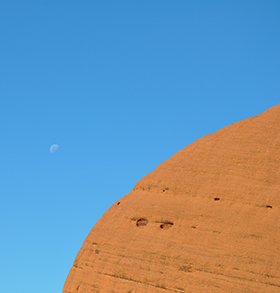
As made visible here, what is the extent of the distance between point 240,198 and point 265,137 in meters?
2.48

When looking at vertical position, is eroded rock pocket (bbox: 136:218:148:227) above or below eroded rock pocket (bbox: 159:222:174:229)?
above

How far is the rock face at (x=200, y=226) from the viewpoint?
12055 millimetres

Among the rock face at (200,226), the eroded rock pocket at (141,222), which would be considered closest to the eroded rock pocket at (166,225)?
the rock face at (200,226)

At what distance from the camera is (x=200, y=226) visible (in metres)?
13.2

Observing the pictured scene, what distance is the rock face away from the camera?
1205 centimetres

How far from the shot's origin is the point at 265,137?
1453 centimetres

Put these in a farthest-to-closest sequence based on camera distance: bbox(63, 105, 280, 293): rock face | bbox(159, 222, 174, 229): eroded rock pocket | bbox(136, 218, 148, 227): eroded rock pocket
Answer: bbox(136, 218, 148, 227): eroded rock pocket → bbox(159, 222, 174, 229): eroded rock pocket → bbox(63, 105, 280, 293): rock face

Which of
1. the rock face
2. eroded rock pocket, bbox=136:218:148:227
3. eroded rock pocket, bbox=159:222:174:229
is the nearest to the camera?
the rock face

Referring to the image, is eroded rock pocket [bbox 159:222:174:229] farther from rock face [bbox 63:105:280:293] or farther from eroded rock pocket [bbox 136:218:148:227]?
Answer: eroded rock pocket [bbox 136:218:148:227]

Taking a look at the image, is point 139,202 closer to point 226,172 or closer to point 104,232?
point 104,232

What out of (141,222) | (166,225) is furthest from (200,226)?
(141,222)

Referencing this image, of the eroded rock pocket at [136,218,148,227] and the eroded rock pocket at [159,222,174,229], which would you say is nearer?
the eroded rock pocket at [159,222,174,229]

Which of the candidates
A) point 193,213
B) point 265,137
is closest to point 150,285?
point 193,213

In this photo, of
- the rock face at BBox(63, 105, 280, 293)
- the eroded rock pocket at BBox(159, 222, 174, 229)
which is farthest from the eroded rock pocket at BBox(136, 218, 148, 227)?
the eroded rock pocket at BBox(159, 222, 174, 229)
